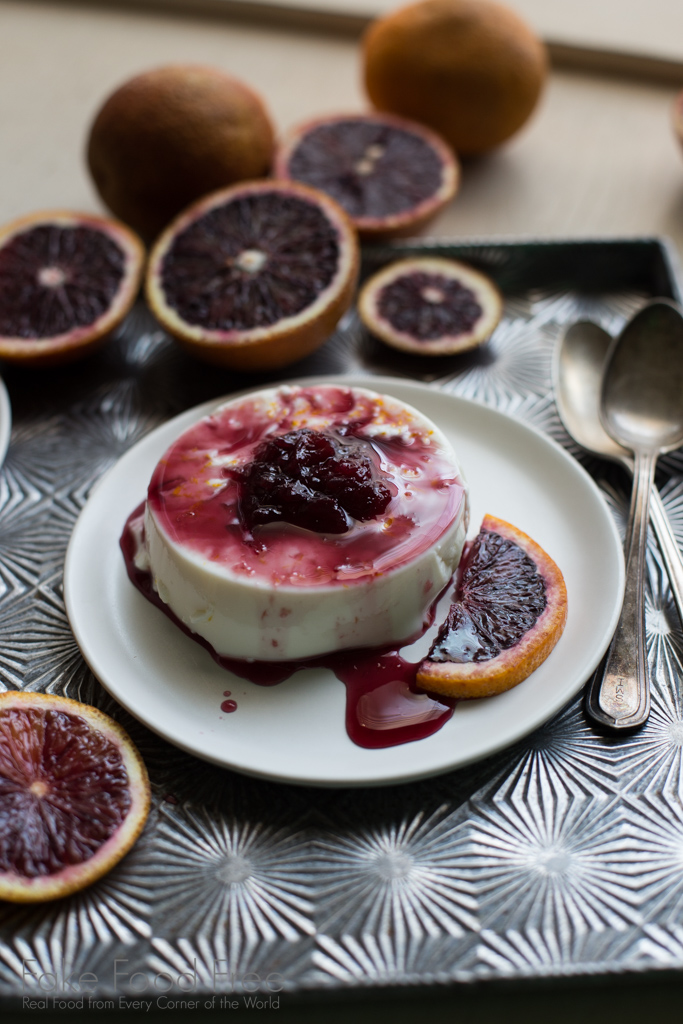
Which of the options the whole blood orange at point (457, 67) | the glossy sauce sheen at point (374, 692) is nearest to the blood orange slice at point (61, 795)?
the glossy sauce sheen at point (374, 692)

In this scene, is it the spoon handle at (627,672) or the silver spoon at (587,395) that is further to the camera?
the silver spoon at (587,395)

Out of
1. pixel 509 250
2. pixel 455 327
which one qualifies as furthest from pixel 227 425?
pixel 509 250

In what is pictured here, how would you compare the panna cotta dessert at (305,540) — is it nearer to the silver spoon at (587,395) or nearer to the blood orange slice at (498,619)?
the blood orange slice at (498,619)

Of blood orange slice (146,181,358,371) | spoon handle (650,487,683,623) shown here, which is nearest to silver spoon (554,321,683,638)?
spoon handle (650,487,683,623)

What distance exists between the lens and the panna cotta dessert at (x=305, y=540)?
1736mm

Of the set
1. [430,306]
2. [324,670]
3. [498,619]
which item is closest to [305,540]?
[324,670]

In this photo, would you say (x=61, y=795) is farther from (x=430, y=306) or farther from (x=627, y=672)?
(x=430, y=306)

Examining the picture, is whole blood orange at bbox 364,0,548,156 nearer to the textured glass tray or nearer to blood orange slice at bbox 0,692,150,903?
the textured glass tray

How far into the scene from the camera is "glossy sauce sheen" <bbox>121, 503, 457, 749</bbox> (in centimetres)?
168

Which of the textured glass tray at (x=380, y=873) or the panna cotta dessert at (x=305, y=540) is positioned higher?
the panna cotta dessert at (x=305, y=540)

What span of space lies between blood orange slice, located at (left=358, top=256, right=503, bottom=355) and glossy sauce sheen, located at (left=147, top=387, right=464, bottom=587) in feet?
1.94

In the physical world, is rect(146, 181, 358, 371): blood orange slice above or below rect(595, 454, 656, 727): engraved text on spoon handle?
above

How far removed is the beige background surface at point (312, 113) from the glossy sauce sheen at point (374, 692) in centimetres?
208

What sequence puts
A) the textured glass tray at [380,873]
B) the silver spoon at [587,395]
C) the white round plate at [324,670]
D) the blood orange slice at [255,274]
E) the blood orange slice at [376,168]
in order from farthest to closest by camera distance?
the blood orange slice at [376,168], the blood orange slice at [255,274], the silver spoon at [587,395], the white round plate at [324,670], the textured glass tray at [380,873]
